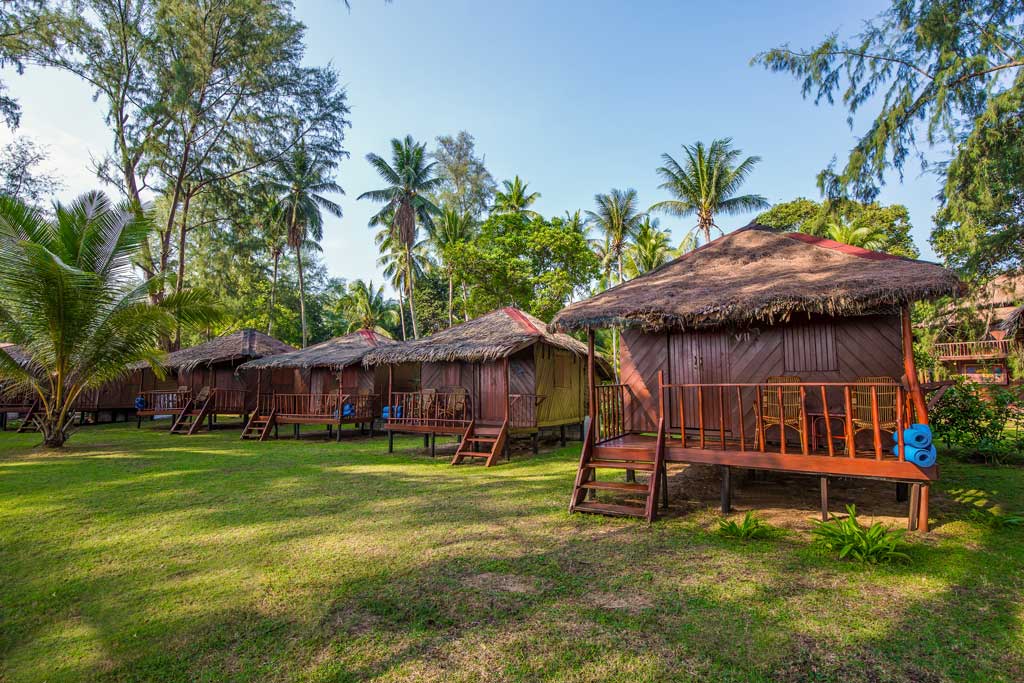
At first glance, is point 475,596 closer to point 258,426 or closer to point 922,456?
point 922,456

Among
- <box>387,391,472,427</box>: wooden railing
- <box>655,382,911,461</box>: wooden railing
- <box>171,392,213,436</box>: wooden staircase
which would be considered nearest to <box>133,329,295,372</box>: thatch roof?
<box>171,392,213,436</box>: wooden staircase

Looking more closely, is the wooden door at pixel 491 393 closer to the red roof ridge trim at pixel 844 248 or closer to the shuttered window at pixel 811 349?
the shuttered window at pixel 811 349

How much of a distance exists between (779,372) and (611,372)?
33.0 ft

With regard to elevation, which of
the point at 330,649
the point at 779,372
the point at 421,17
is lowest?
the point at 330,649

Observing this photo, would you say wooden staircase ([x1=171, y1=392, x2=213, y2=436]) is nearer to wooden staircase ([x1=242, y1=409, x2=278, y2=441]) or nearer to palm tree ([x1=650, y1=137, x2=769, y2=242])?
wooden staircase ([x1=242, y1=409, x2=278, y2=441])

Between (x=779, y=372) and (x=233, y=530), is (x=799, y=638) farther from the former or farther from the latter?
(x=233, y=530)

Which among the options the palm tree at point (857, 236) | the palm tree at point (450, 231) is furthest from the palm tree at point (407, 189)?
the palm tree at point (857, 236)

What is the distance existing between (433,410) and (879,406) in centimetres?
1036

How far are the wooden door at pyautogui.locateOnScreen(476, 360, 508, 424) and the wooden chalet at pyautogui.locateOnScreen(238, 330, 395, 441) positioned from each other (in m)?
4.71

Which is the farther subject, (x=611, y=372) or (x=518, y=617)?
(x=611, y=372)

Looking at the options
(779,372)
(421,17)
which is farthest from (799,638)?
(421,17)

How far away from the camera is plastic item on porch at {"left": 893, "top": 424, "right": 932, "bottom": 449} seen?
5.30m

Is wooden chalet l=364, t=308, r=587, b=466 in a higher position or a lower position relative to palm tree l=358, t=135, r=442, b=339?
lower

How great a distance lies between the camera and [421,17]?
7723 millimetres
